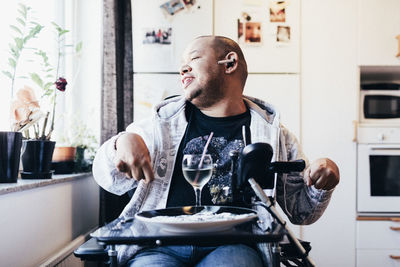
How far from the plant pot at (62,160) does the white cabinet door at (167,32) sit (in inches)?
29.3

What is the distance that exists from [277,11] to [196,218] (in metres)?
1.81

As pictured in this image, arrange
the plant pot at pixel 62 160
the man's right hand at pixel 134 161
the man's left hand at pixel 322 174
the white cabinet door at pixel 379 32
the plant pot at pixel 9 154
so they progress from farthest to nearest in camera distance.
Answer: the white cabinet door at pixel 379 32 → the plant pot at pixel 62 160 → the plant pot at pixel 9 154 → the man's left hand at pixel 322 174 → the man's right hand at pixel 134 161

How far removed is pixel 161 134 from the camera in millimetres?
1477

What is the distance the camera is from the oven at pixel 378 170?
245cm

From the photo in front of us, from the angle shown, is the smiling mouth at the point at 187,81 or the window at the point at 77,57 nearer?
the smiling mouth at the point at 187,81

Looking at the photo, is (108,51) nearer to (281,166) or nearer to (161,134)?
(161,134)

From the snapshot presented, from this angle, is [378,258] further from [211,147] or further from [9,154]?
[9,154]

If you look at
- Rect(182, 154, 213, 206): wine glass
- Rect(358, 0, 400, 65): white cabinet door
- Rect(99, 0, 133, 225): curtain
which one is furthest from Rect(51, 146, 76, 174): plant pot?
Rect(358, 0, 400, 65): white cabinet door

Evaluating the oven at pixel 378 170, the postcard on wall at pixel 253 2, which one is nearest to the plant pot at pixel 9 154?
the postcard on wall at pixel 253 2

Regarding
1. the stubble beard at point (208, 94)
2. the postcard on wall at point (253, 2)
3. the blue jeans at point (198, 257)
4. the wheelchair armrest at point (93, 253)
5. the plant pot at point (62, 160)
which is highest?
the postcard on wall at point (253, 2)

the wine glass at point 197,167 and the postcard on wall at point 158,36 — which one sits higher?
the postcard on wall at point 158,36

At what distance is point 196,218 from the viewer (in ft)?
3.22

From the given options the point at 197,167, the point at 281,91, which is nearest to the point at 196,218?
the point at 197,167

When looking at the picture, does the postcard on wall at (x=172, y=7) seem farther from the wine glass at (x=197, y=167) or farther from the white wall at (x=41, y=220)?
the wine glass at (x=197, y=167)
